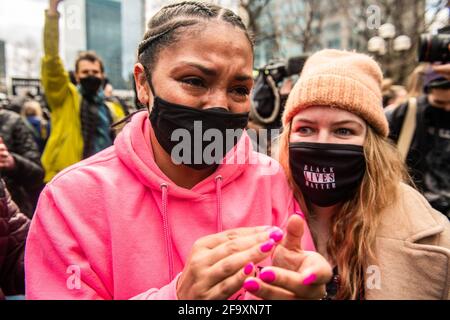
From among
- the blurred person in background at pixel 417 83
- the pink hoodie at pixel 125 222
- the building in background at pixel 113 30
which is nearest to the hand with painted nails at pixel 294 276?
the pink hoodie at pixel 125 222

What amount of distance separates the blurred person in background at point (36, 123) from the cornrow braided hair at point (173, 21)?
4828 mm

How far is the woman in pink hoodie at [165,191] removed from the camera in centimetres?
126

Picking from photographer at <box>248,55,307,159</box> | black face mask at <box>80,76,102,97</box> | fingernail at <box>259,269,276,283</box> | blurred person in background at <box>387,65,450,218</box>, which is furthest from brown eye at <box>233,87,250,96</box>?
black face mask at <box>80,76,102,97</box>

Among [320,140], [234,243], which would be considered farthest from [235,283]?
[320,140]

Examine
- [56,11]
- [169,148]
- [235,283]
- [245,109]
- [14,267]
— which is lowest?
[14,267]

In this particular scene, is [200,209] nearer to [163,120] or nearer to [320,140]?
[163,120]

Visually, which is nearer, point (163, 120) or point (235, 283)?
point (235, 283)

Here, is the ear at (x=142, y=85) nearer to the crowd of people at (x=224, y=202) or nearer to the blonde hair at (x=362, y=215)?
the crowd of people at (x=224, y=202)

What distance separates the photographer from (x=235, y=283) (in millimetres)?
1022

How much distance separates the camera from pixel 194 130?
1373 millimetres

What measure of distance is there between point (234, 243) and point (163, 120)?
55 centimetres

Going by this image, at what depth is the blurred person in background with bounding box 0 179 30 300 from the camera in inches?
70.2

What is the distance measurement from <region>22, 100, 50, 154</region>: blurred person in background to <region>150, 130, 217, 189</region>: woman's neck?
4.82m

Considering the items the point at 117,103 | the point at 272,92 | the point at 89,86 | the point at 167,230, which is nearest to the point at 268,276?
the point at 167,230
